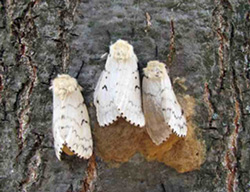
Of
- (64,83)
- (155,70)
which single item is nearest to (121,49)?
(155,70)

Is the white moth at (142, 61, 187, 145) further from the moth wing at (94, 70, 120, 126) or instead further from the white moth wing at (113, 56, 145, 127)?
the moth wing at (94, 70, 120, 126)

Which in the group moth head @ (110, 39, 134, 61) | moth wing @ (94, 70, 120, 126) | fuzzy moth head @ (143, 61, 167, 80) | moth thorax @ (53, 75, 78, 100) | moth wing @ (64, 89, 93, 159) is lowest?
moth wing @ (64, 89, 93, 159)

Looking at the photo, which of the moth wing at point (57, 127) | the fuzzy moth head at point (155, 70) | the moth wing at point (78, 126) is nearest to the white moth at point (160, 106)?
the fuzzy moth head at point (155, 70)

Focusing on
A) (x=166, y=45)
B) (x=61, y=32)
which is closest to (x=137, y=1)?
(x=166, y=45)

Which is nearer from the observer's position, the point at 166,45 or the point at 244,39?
the point at 166,45

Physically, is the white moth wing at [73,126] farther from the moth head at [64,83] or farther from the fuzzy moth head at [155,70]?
the fuzzy moth head at [155,70]

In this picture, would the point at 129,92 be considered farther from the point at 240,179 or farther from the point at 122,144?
the point at 240,179

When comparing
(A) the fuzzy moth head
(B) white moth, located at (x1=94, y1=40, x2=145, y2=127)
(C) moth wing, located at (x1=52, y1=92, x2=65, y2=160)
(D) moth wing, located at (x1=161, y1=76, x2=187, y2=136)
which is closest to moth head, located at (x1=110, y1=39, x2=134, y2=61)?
(B) white moth, located at (x1=94, y1=40, x2=145, y2=127)
